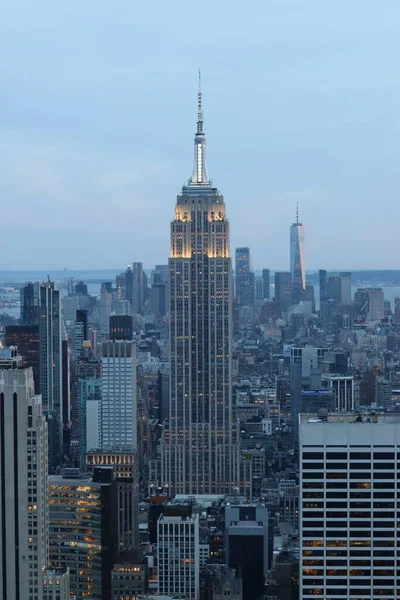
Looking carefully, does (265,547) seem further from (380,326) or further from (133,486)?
(380,326)

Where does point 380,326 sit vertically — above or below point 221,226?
below

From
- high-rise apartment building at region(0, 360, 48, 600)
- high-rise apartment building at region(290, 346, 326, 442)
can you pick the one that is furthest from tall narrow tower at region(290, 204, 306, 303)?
high-rise apartment building at region(0, 360, 48, 600)

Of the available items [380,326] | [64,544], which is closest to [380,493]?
[64,544]

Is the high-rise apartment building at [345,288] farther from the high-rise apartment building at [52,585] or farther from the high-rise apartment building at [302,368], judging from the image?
the high-rise apartment building at [52,585]

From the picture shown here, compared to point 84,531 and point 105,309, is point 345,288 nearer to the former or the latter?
point 105,309

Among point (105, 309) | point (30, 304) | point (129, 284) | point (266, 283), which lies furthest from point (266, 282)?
point (30, 304)
